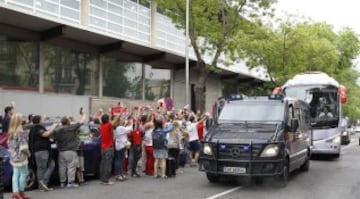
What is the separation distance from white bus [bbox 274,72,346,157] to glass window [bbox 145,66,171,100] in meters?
10.1

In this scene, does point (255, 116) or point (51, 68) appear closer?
point (255, 116)

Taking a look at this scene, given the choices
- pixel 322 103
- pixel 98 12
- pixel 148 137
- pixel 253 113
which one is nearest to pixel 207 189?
pixel 253 113

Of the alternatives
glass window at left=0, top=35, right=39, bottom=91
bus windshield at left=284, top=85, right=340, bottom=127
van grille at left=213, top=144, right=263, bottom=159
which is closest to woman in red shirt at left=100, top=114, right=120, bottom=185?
van grille at left=213, top=144, right=263, bottom=159

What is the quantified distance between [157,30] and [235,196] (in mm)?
18291

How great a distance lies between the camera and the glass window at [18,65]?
63.4ft

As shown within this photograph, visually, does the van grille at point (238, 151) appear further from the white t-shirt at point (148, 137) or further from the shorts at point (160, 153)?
the white t-shirt at point (148, 137)

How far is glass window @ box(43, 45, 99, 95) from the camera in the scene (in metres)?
21.6

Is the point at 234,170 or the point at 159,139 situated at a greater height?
the point at 159,139

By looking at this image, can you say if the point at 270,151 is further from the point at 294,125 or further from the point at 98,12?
the point at 98,12

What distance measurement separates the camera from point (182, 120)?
17.0 m

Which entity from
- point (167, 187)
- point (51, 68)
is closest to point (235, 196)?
point (167, 187)

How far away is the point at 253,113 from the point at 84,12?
11578 millimetres

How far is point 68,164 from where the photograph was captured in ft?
39.4

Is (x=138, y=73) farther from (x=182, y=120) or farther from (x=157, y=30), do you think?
(x=182, y=120)
